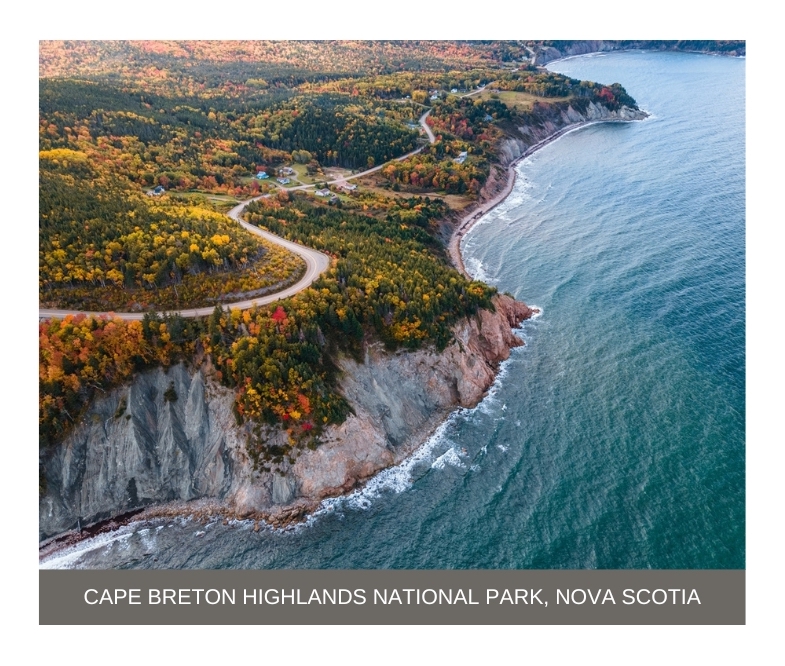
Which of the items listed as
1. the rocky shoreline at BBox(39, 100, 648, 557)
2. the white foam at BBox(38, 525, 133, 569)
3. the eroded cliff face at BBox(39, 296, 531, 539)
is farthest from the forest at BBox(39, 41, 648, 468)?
the white foam at BBox(38, 525, 133, 569)

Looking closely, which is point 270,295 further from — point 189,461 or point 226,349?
point 189,461

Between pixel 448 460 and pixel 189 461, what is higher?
pixel 448 460

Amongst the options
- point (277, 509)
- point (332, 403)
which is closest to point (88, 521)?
point (277, 509)

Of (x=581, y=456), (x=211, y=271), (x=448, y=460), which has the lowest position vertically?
(x=448, y=460)

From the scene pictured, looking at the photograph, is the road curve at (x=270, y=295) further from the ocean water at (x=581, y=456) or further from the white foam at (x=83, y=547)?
the ocean water at (x=581, y=456)

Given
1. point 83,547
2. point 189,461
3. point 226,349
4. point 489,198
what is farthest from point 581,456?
point 489,198

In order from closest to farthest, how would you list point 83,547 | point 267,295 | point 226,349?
point 83,547
point 226,349
point 267,295

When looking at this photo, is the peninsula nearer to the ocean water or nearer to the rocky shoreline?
the rocky shoreline

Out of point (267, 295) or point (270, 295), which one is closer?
point (267, 295)
